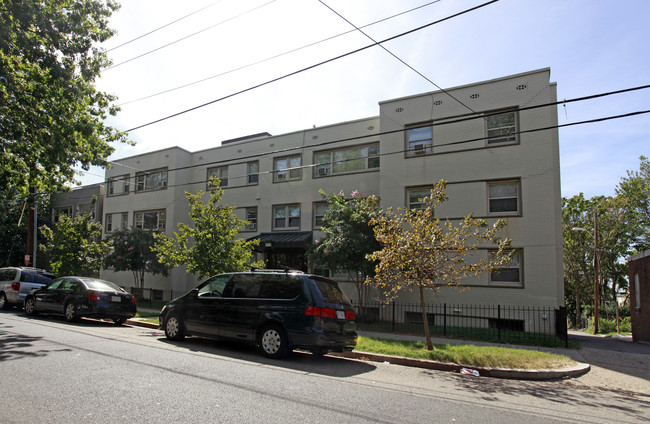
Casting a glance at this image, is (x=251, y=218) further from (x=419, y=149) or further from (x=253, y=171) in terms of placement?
(x=419, y=149)

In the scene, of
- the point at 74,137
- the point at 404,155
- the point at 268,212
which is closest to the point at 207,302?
the point at 74,137

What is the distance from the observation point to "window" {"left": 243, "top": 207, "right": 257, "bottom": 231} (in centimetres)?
2302

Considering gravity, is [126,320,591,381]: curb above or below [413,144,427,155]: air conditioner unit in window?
below

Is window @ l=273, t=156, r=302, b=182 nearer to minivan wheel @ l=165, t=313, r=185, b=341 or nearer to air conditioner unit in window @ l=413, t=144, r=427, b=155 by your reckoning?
air conditioner unit in window @ l=413, t=144, r=427, b=155

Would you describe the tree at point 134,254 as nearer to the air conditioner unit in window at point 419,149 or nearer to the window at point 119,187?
the window at point 119,187

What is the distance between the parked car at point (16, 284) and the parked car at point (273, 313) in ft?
34.1

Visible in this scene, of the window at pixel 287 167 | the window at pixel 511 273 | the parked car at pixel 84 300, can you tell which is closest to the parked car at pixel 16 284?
the parked car at pixel 84 300

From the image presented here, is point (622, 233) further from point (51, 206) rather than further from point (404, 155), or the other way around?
point (51, 206)

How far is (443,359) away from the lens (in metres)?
8.80

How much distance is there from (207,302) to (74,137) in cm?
714

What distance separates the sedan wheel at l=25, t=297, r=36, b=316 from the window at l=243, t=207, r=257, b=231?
10618 mm

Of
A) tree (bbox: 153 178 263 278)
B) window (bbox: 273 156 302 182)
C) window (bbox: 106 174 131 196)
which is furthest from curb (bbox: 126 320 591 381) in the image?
window (bbox: 106 174 131 196)

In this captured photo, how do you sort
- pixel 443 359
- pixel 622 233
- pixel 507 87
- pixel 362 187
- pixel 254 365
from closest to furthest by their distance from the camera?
pixel 254 365 → pixel 443 359 → pixel 507 87 → pixel 362 187 → pixel 622 233

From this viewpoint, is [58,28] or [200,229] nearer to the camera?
[58,28]
